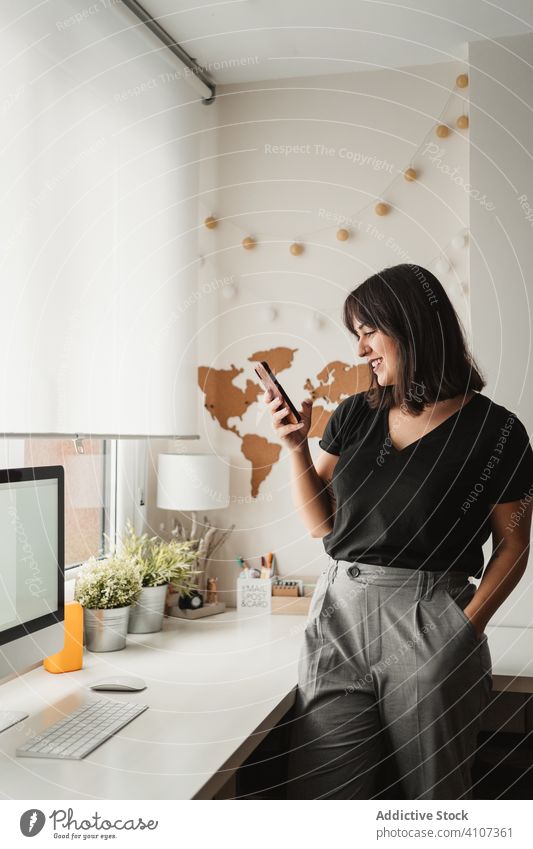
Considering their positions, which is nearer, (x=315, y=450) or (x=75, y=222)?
(x=75, y=222)

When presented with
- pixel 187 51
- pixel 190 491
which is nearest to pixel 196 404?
pixel 190 491

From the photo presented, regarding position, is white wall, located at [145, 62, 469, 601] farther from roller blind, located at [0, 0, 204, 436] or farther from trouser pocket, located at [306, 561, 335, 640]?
trouser pocket, located at [306, 561, 335, 640]

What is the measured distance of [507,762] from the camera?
207cm

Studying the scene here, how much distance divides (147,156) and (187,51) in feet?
1.16

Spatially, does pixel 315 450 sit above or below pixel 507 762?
above

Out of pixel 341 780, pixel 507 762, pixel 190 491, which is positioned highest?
pixel 190 491

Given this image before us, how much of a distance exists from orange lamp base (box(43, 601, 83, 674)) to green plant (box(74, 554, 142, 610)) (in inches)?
5.9

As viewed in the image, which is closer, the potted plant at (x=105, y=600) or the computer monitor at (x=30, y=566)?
the computer monitor at (x=30, y=566)

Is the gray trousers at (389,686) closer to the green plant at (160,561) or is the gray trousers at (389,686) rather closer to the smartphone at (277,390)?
the smartphone at (277,390)

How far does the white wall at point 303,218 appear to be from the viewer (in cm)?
242

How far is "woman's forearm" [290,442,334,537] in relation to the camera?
162 centimetres

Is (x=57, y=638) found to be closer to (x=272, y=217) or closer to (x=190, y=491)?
(x=190, y=491)

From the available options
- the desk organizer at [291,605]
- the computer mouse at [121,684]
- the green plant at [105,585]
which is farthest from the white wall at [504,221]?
the computer mouse at [121,684]

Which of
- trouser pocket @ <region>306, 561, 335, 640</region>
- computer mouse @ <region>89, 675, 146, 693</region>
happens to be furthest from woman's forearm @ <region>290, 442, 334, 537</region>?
computer mouse @ <region>89, 675, 146, 693</region>
